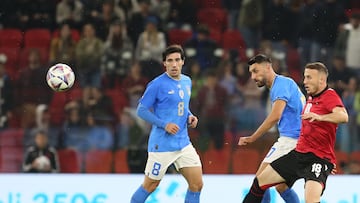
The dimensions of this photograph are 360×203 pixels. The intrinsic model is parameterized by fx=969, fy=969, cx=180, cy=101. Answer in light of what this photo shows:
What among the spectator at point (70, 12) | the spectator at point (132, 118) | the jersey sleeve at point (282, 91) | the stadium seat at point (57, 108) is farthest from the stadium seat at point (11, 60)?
the jersey sleeve at point (282, 91)

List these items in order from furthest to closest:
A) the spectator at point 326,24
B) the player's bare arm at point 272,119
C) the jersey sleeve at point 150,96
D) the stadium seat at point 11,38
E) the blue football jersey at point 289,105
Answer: the spectator at point 326,24 → the stadium seat at point 11,38 → the jersey sleeve at point 150,96 → the blue football jersey at point 289,105 → the player's bare arm at point 272,119

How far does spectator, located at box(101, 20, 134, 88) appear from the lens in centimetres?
1246

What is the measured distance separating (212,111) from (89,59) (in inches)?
71.8

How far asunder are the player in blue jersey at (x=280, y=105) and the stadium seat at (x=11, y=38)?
17.4 feet

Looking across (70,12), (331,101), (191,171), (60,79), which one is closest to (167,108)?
(191,171)

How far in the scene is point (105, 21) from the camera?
13.4 m

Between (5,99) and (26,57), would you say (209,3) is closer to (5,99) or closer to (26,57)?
(26,57)

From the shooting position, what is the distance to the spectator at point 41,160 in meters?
11.5

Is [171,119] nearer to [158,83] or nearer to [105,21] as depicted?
[158,83]

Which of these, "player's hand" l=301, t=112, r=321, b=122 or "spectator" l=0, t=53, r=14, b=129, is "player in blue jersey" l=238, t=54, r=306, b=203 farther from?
"spectator" l=0, t=53, r=14, b=129

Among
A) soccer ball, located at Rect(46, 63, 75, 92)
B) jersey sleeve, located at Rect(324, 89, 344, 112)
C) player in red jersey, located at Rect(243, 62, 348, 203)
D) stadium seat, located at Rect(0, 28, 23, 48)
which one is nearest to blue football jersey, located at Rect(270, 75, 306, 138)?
player in red jersey, located at Rect(243, 62, 348, 203)

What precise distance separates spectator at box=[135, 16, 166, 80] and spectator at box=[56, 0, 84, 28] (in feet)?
3.35

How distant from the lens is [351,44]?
12.7m

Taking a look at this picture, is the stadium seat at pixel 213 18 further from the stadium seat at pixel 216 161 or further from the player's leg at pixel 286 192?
the player's leg at pixel 286 192
